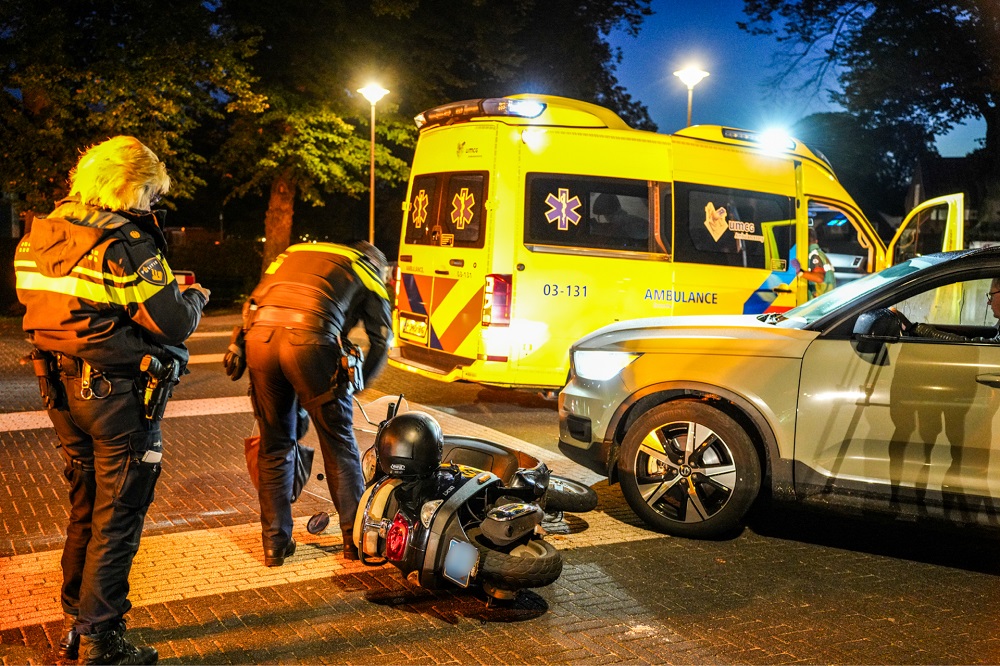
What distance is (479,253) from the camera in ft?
28.3

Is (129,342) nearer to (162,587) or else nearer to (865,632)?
(162,587)

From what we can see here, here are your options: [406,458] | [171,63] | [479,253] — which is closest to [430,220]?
[479,253]

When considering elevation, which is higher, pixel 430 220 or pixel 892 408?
pixel 430 220

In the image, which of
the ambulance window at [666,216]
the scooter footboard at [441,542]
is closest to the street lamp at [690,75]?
the ambulance window at [666,216]

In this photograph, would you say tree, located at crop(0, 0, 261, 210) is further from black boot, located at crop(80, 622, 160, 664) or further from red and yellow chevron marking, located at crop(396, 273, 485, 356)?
black boot, located at crop(80, 622, 160, 664)

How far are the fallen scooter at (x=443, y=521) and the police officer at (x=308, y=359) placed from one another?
1.10 feet

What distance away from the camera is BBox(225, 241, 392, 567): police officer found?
179 inches

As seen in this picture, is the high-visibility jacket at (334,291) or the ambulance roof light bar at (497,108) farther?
the ambulance roof light bar at (497,108)

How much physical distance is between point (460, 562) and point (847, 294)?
2.95 meters

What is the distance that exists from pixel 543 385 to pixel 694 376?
138 inches

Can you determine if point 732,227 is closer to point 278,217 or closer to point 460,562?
point 460,562

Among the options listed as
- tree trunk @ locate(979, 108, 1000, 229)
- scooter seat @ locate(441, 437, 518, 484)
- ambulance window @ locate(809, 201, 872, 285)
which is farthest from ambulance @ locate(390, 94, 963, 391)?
tree trunk @ locate(979, 108, 1000, 229)

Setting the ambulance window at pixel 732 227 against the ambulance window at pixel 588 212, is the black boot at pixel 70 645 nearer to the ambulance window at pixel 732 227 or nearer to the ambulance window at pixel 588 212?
the ambulance window at pixel 588 212

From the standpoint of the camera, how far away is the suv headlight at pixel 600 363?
5.70m
